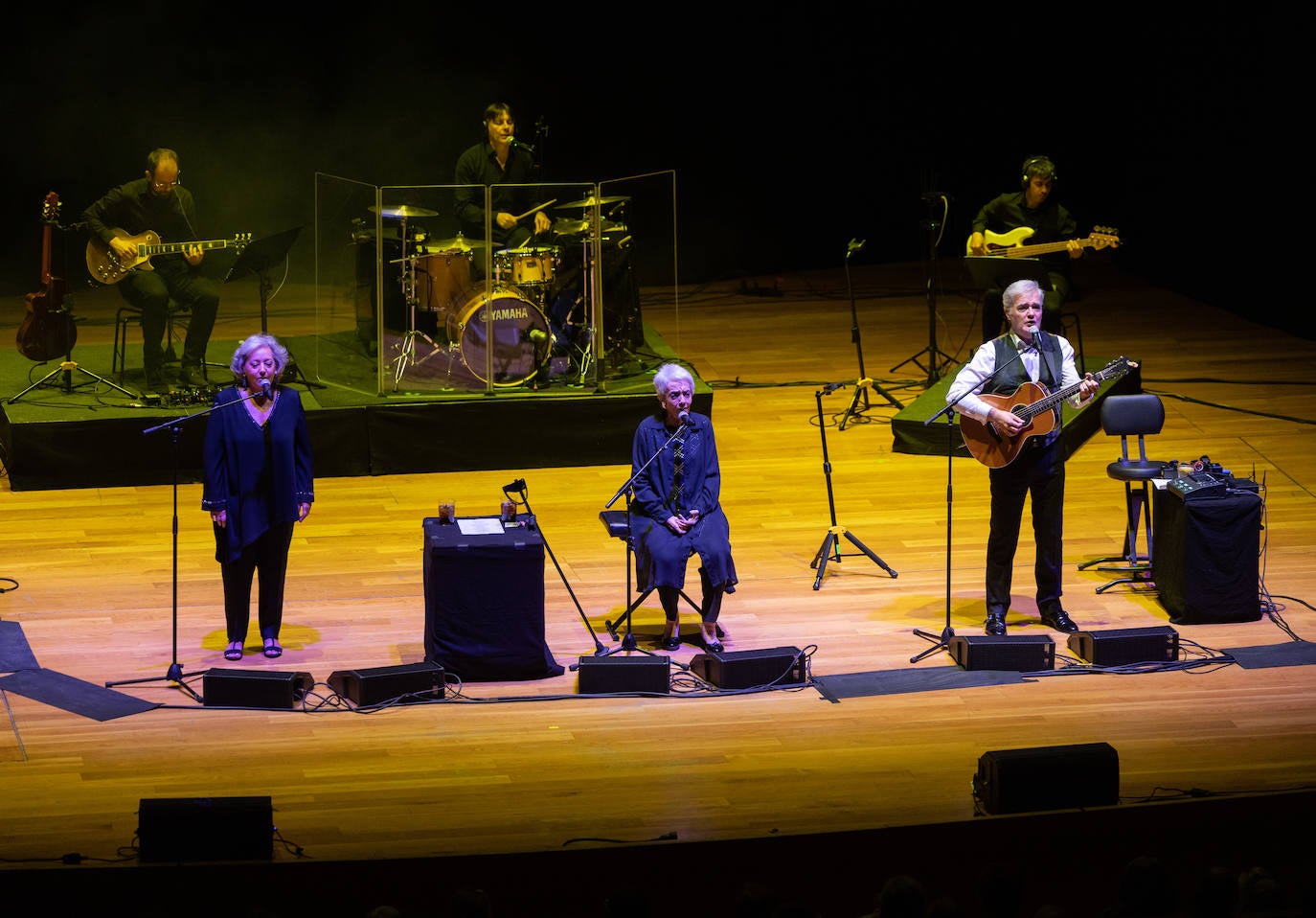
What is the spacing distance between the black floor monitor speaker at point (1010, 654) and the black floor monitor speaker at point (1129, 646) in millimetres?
183

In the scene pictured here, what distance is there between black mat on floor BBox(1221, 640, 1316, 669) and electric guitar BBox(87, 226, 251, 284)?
6163mm

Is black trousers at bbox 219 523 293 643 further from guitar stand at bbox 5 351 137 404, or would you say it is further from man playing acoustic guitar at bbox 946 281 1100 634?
guitar stand at bbox 5 351 137 404

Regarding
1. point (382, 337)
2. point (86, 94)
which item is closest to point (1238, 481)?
point (382, 337)

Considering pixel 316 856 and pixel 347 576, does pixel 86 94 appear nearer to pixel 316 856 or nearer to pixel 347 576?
pixel 347 576

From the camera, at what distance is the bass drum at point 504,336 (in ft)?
34.3

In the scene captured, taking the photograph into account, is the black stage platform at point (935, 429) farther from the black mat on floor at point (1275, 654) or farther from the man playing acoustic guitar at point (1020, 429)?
the black mat on floor at point (1275, 654)

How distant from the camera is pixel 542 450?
35.5 feet

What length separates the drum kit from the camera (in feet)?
34.3

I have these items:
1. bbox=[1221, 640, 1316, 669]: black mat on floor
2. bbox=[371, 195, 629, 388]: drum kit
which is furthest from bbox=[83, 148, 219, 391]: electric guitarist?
bbox=[1221, 640, 1316, 669]: black mat on floor

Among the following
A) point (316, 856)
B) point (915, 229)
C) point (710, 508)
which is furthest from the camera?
point (915, 229)

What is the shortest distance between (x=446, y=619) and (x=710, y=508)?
1.24m

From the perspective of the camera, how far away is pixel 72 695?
725cm

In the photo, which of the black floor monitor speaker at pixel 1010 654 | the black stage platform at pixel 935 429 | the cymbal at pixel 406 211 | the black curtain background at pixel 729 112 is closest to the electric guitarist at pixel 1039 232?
the black stage platform at pixel 935 429

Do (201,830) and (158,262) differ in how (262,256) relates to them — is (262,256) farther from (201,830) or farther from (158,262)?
(201,830)
